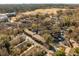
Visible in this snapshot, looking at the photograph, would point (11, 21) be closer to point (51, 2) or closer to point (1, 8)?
point (1, 8)

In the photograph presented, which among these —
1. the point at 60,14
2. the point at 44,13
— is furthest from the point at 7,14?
the point at 60,14

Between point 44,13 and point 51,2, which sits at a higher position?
point 51,2

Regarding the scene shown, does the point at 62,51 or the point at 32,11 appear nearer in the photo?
the point at 62,51

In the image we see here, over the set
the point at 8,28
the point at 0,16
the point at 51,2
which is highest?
the point at 51,2

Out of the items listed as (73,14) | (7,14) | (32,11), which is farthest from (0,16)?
(73,14)

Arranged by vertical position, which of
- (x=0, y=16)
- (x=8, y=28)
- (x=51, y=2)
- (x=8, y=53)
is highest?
Result: (x=51, y=2)

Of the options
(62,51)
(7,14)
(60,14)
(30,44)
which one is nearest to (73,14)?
(60,14)

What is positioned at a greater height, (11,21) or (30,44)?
(11,21)

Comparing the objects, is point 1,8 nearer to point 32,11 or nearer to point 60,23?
point 32,11
